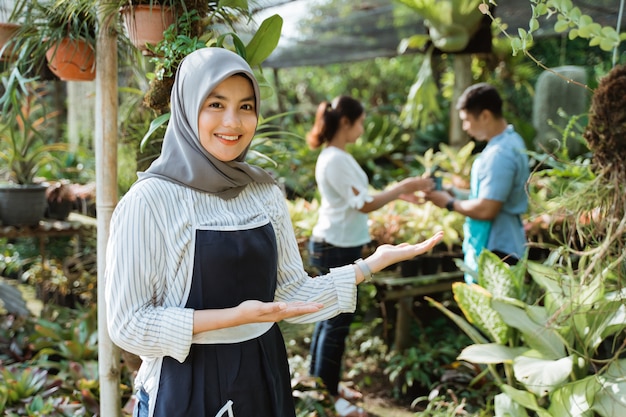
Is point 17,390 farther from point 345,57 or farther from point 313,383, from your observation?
point 345,57

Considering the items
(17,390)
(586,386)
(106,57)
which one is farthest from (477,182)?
(17,390)

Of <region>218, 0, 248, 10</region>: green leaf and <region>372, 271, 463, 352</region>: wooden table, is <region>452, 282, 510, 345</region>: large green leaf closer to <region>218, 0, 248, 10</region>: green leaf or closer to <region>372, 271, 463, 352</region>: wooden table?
<region>372, 271, 463, 352</region>: wooden table

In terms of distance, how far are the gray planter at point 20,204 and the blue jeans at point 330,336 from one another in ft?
6.90

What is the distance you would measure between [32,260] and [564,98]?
581 centimetres

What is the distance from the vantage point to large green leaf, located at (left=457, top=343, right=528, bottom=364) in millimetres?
2803

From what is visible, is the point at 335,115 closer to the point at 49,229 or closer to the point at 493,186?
the point at 493,186

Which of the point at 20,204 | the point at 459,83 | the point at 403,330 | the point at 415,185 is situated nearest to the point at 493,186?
the point at 415,185

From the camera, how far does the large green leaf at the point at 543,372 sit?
8.09 feet

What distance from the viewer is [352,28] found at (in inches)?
265

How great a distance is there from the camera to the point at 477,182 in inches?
135

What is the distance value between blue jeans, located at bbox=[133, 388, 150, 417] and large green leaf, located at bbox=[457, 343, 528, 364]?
→ 1.62m

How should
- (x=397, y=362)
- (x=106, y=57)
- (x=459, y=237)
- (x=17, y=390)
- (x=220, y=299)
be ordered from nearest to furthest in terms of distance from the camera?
(x=220, y=299)
(x=106, y=57)
(x=17, y=390)
(x=397, y=362)
(x=459, y=237)

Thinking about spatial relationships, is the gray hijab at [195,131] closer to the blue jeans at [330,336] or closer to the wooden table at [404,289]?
the blue jeans at [330,336]

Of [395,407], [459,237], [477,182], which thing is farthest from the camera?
[459,237]
